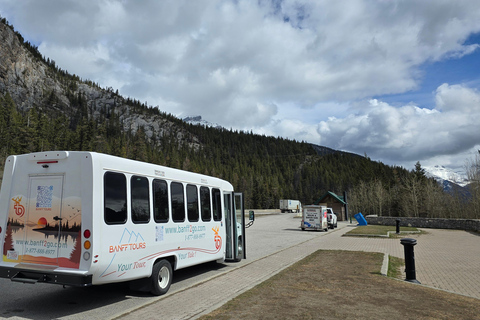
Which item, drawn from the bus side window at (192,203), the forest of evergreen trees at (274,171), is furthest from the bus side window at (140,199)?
the forest of evergreen trees at (274,171)

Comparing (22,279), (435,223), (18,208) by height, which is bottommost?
(435,223)

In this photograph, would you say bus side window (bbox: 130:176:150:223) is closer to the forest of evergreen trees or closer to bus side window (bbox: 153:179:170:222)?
bus side window (bbox: 153:179:170:222)

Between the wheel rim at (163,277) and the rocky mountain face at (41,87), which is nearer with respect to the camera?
the wheel rim at (163,277)

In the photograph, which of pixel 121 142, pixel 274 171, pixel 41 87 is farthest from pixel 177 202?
pixel 41 87

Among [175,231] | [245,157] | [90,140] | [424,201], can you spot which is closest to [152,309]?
[175,231]

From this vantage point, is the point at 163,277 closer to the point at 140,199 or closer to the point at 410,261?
the point at 140,199

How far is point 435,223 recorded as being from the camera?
3291 centimetres

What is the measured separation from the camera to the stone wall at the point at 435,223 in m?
28.9

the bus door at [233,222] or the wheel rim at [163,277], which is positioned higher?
the bus door at [233,222]

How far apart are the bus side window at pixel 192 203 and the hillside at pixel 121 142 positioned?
53.7 m

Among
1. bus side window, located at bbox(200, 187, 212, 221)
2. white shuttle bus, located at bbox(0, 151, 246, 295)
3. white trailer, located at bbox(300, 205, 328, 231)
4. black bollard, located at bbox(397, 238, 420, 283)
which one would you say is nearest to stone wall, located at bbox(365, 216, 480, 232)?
white trailer, located at bbox(300, 205, 328, 231)

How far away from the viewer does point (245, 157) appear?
196750 millimetres

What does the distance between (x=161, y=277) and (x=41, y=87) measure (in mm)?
177735

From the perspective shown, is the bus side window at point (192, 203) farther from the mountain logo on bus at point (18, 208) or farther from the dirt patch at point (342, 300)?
the mountain logo on bus at point (18, 208)
